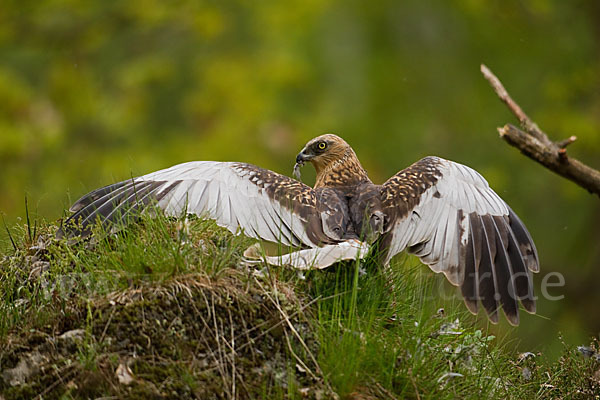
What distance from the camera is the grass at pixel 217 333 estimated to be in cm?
387

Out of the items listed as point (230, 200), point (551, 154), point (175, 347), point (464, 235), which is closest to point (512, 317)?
point (464, 235)

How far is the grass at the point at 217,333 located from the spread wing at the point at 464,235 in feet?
1.54

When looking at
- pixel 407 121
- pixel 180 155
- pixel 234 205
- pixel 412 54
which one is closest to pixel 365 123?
pixel 407 121

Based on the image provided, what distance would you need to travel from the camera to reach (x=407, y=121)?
1742 cm

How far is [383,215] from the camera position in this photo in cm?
549

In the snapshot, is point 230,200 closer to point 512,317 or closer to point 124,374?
point 124,374

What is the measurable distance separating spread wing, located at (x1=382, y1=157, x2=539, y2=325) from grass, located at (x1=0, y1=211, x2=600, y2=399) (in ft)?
1.54

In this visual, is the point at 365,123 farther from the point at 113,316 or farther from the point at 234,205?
the point at 113,316

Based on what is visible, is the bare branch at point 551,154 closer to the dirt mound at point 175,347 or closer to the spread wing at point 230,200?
the spread wing at point 230,200

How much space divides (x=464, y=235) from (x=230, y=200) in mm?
1626

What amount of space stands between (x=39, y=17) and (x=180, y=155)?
3498 mm

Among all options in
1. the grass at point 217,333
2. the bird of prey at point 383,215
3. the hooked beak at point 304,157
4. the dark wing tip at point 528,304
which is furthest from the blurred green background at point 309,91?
the grass at point 217,333

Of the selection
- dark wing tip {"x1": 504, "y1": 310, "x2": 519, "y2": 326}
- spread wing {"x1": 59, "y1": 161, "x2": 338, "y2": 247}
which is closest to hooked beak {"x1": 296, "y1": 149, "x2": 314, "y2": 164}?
spread wing {"x1": 59, "y1": 161, "x2": 338, "y2": 247}

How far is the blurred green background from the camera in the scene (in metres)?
13.8
